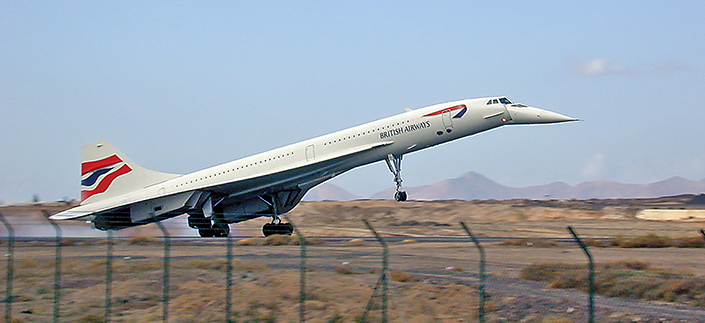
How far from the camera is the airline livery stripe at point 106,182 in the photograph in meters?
33.1

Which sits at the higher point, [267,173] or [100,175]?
[100,175]

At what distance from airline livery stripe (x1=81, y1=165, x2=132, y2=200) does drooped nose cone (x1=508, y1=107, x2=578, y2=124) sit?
684 inches

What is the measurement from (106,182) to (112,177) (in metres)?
0.36

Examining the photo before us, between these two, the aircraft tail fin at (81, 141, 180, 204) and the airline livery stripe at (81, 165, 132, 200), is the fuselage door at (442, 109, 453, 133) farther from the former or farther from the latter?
the airline livery stripe at (81, 165, 132, 200)

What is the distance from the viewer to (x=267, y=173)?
98.7 feet

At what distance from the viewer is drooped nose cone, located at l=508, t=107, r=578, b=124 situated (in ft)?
92.3

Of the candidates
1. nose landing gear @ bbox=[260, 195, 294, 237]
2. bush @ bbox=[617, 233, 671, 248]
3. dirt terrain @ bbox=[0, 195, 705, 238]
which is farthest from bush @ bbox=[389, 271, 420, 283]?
dirt terrain @ bbox=[0, 195, 705, 238]

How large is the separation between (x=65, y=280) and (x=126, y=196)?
16902mm

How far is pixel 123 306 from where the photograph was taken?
45.9 ft

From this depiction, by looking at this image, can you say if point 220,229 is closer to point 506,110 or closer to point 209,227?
point 209,227

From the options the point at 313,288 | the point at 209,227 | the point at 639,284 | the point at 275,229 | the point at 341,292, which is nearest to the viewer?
the point at 341,292

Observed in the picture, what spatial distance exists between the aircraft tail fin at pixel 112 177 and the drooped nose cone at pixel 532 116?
50.1 feet

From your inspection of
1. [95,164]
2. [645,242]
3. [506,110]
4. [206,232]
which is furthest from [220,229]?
[645,242]

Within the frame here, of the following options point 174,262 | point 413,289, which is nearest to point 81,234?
point 174,262
